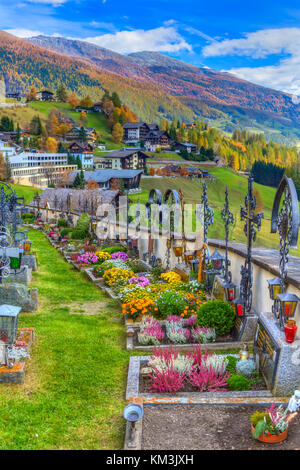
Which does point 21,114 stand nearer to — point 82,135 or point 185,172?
point 82,135

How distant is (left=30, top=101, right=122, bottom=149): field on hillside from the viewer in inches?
6186

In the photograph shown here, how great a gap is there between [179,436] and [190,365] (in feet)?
6.55

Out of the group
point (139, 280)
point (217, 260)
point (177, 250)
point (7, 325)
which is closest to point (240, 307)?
point (217, 260)

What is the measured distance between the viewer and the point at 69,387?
7754 millimetres

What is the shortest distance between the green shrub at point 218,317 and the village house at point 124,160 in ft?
322

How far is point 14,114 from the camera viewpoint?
154125 millimetres

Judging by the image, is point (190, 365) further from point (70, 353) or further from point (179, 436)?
point (70, 353)

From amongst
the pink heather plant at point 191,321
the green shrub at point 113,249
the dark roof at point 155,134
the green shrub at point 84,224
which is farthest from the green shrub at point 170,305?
the dark roof at point 155,134

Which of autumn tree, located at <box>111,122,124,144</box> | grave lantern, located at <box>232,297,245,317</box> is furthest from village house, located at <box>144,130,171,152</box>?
grave lantern, located at <box>232,297,245,317</box>

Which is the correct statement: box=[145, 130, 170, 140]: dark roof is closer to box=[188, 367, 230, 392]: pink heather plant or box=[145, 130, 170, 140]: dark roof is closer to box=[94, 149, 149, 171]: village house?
box=[94, 149, 149, 171]: village house

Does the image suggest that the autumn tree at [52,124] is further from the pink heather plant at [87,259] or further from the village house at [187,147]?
the pink heather plant at [87,259]

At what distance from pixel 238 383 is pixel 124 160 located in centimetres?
10362
